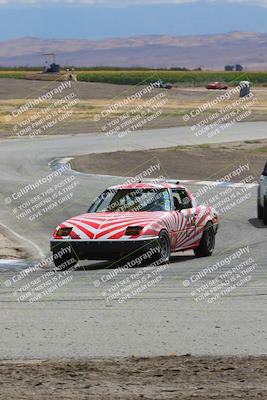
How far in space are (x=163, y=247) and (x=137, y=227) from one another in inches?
20.9

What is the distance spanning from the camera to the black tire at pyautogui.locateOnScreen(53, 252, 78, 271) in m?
17.0

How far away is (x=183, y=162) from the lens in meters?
39.3

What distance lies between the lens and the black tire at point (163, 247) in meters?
17.1

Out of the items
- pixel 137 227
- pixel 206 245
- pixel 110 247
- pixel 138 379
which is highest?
pixel 138 379

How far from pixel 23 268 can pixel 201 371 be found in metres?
8.80

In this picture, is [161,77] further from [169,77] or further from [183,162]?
[183,162]

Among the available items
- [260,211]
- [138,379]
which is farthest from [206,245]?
[138,379]

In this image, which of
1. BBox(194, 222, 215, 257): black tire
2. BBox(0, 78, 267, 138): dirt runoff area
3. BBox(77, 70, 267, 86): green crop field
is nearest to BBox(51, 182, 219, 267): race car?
BBox(194, 222, 215, 257): black tire

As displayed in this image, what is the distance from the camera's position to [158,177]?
35.9 metres

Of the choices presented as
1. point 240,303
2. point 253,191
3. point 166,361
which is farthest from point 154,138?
point 166,361

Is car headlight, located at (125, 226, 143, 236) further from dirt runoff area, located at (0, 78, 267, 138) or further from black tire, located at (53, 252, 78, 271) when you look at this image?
dirt runoff area, located at (0, 78, 267, 138)

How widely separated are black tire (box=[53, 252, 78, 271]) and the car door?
5.90ft

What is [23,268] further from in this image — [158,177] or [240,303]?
[158,177]

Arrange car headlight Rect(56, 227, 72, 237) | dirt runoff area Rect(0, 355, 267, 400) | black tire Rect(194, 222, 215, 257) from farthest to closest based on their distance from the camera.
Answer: black tire Rect(194, 222, 215, 257)
car headlight Rect(56, 227, 72, 237)
dirt runoff area Rect(0, 355, 267, 400)
